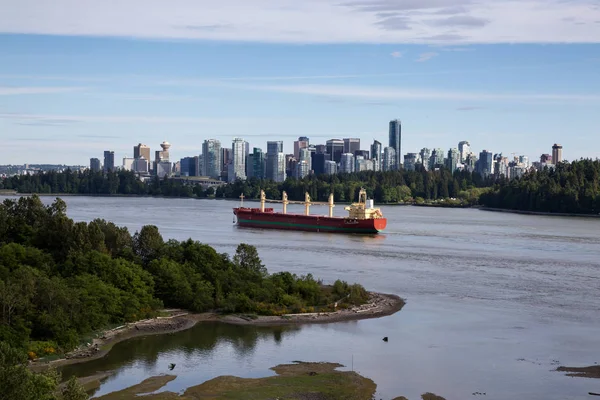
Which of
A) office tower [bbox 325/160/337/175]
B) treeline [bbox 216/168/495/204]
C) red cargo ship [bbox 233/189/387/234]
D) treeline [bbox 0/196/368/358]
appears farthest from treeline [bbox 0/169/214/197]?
treeline [bbox 0/196/368/358]

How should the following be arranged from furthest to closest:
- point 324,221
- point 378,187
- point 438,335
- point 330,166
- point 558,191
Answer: point 330,166 → point 378,187 → point 558,191 → point 324,221 → point 438,335

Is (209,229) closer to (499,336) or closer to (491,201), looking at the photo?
(499,336)

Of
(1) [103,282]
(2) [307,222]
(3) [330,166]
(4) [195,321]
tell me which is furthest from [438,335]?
(3) [330,166]

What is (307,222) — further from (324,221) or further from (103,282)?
(103,282)

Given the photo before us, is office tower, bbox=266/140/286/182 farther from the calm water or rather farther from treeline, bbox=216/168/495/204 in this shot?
the calm water

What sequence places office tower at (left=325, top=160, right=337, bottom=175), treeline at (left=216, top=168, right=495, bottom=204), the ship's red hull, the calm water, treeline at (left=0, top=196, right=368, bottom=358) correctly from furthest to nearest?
office tower at (left=325, top=160, right=337, bottom=175) → treeline at (left=216, top=168, right=495, bottom=204) → the ship's red hull → treeline at (left=0, top=196, right=368, bottom=358) → the calm water

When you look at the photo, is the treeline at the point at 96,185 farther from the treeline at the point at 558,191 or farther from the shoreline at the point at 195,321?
the shoreline at the point at 195,321
